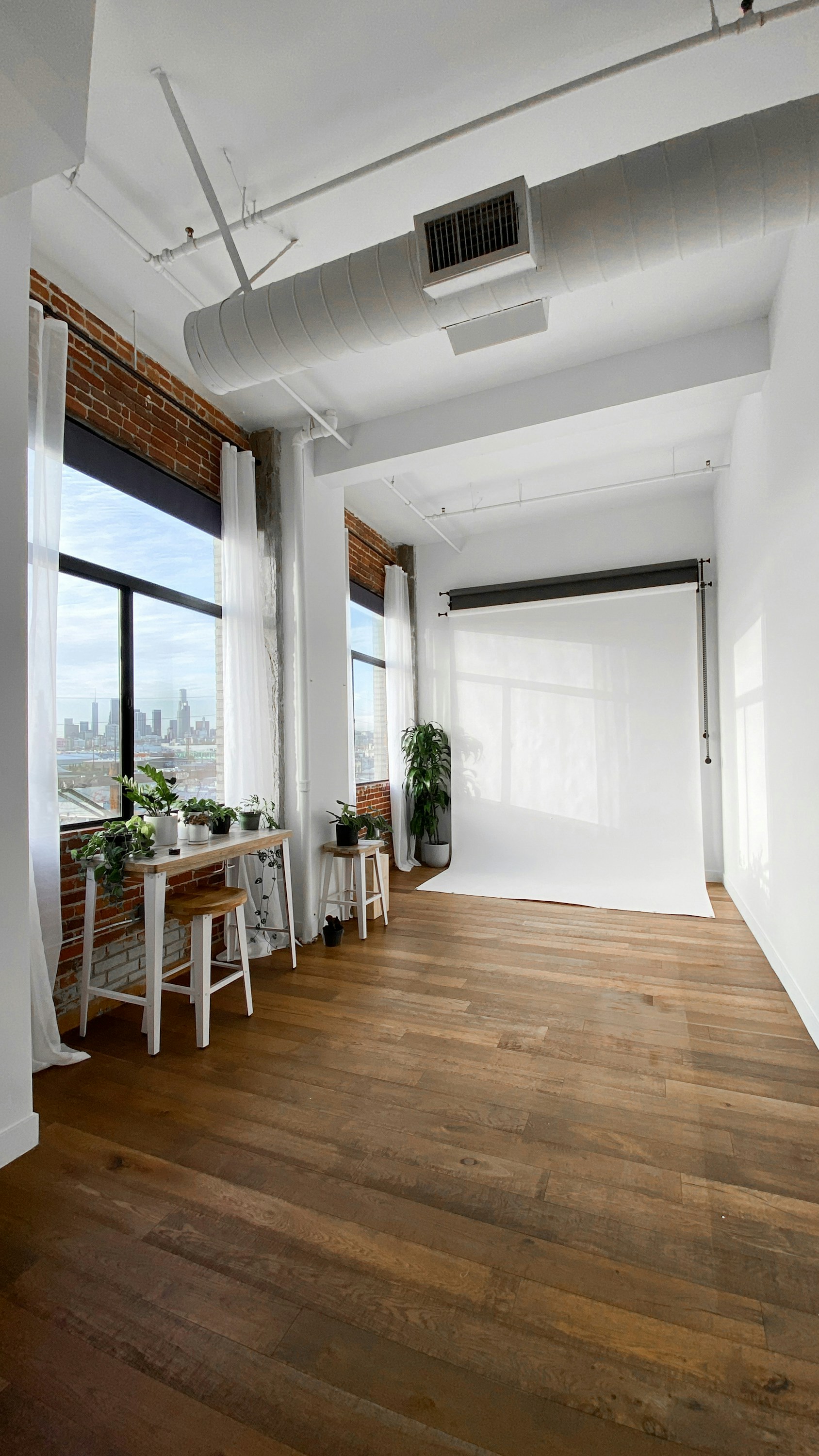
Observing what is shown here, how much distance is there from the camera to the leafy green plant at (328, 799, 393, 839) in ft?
14.5

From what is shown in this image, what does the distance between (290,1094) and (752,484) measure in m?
4.16

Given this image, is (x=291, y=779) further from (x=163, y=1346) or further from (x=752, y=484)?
(x=752, y=484)

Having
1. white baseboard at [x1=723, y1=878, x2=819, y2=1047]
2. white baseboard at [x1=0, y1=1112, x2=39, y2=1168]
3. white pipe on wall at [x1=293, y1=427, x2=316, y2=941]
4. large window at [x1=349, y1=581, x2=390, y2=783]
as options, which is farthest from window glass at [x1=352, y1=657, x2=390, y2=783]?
white baseboard at [x1=0, y1=1112, x2=39, y2=1168]

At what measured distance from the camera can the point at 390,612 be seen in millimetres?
6484

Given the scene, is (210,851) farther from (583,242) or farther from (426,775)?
(426,775)

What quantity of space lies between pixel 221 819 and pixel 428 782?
10.5ft

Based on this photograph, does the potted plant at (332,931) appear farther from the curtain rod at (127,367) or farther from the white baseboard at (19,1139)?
the curtain rod at (127,367)

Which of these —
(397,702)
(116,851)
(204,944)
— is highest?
(397,702)

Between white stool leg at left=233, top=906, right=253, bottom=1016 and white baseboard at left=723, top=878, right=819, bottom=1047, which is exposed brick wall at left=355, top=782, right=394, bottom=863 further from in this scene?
white baseboard at left=723, top=878, right=819, bottom=1047

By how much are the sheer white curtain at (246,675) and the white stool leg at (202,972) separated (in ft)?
3.38

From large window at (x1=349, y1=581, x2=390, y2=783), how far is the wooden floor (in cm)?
327

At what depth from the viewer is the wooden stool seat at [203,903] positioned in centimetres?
287

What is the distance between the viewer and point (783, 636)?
3.30 meters

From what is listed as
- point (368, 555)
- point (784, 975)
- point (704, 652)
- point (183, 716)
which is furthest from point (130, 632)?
point (704, 652)
